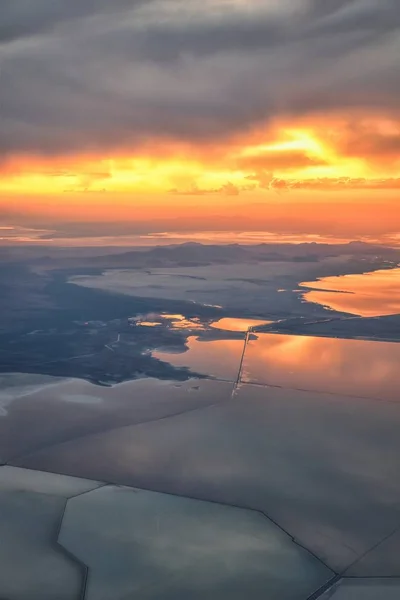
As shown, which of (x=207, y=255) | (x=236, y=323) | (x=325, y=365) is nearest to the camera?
(x=325, y=365)

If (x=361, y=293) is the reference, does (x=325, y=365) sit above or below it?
below

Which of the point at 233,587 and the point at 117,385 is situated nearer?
the point at 233,587

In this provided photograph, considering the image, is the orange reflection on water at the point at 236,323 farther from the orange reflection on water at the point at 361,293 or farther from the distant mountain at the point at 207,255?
the distant mountain at the point at 207,255

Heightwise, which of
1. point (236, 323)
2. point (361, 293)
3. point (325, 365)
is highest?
point (361, 293)

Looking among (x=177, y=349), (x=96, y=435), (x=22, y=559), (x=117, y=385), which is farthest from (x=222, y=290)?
(x=22, y=559)

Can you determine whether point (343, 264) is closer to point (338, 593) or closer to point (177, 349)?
point (177, 349)

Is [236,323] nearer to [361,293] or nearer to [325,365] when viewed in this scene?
[325,365]

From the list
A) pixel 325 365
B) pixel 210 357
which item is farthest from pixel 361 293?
pixel 210 357
